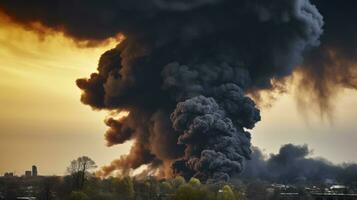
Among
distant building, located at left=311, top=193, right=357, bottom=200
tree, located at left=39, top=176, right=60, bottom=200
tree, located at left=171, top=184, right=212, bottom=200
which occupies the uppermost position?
tree, located at left=39, top=176, right=60, bottom=200

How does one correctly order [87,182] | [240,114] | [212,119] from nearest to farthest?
[87,182] → [212,119] → [240,114]

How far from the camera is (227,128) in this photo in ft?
349

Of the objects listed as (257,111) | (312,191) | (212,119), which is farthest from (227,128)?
(312,191)

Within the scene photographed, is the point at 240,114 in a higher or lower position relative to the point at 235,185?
higher

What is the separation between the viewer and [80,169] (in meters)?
104

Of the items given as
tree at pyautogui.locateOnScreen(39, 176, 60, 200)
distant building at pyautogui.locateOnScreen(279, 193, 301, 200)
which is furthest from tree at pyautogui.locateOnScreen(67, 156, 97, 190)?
distant building at pyautogui.locateOnScreen(279, 193, 301, 200)

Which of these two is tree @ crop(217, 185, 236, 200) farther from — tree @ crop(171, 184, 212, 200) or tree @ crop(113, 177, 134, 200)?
tree @ crop(113, 177, 134, 200)

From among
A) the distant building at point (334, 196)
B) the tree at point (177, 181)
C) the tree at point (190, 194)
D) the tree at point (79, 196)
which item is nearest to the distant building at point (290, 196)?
the distant building at point (334, 196)

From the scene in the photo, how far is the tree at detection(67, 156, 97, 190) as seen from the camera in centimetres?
9431

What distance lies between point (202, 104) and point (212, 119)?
3027mm

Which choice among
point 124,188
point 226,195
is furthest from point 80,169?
point 226,195

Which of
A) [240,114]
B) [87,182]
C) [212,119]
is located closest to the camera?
[87,182]

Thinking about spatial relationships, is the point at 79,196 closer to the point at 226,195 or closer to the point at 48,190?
the point at 48,190

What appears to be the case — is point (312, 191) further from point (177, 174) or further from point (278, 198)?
point (177, 174)
